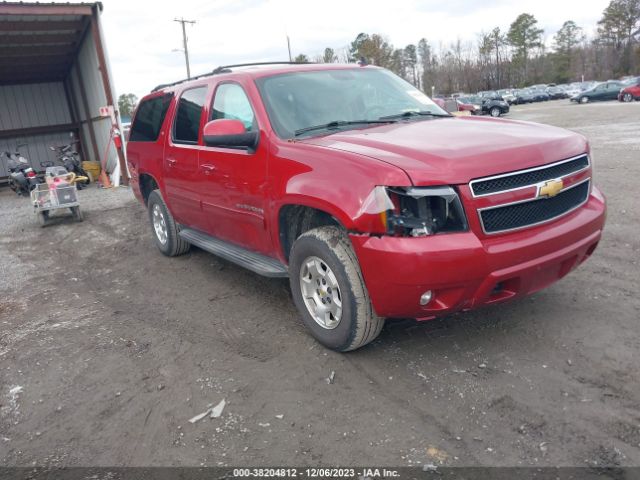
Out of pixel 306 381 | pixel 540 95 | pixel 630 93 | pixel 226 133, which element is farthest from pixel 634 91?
pixel 306 381

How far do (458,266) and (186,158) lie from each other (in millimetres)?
3086

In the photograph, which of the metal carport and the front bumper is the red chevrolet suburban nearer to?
the front bumper

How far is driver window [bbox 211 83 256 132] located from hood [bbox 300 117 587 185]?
71 cm

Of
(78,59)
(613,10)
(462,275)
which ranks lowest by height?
(462,275)

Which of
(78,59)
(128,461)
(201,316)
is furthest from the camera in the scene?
(78,59)

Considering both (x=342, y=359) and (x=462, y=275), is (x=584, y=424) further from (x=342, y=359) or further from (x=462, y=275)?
(x=342, y=359)

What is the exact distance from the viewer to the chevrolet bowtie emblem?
311 centimetres

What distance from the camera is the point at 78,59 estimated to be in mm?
15633

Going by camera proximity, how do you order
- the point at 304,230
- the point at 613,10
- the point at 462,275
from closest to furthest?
the point at 462,275, the point at 304,230, the point at 613,10

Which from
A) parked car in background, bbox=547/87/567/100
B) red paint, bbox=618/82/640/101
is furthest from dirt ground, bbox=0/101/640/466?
parked car in background, bbox=547/87/567/100

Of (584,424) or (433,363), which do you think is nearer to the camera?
(584,424)

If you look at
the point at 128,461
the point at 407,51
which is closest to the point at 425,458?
the point at 128,461

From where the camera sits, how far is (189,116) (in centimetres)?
504

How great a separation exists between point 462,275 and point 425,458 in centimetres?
98
